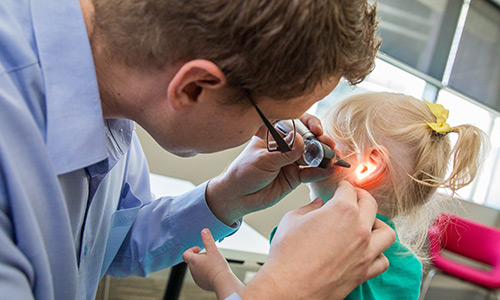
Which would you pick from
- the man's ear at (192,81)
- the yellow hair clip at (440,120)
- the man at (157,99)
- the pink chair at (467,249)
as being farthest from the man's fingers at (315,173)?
the pink chair at (467,249)

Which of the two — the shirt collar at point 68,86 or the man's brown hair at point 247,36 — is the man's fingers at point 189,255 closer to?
the shirt collar at point 68,86

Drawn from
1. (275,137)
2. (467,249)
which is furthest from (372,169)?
(467,249)

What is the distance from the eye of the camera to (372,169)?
117 cm

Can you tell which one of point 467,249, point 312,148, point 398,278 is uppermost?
point 312,148

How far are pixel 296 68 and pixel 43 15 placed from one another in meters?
0.49

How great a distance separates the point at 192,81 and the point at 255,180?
17.6 inches

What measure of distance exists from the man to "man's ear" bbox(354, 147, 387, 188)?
0.26 metres

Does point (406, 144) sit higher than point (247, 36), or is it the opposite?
point (247, 36)

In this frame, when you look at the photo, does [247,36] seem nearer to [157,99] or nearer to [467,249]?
[157,99]

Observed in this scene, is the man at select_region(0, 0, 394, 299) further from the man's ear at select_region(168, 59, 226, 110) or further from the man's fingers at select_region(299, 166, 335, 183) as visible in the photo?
the man's fingers at select_region(299, 166, 335, 183)

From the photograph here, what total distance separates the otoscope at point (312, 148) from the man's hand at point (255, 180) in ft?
0.15

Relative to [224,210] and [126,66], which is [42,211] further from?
[224,210]

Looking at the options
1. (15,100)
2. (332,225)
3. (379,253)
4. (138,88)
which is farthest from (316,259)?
(15,100)

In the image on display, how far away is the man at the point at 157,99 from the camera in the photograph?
2.15ft
